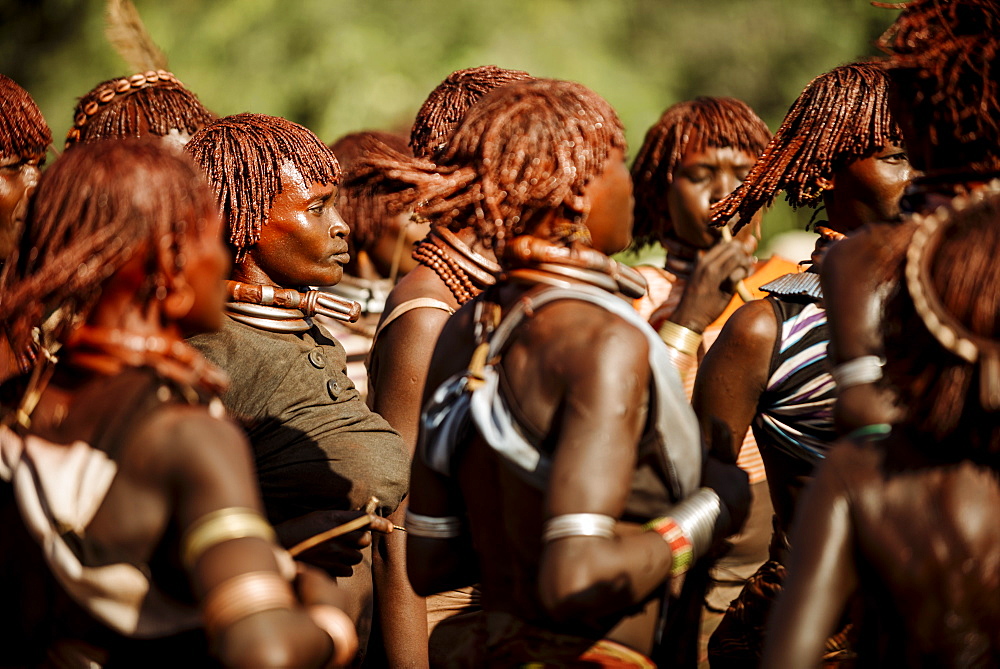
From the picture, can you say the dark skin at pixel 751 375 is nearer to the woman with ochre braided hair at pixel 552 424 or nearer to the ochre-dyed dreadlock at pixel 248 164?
the woman with ochre braided hair at pixel 552 424

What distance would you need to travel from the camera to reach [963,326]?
2.25 metres

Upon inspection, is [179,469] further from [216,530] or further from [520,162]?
[520,162]

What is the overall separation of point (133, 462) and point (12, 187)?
2.50m

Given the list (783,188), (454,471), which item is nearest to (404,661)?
(454,471)

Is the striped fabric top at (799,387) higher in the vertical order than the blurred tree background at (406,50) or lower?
lower

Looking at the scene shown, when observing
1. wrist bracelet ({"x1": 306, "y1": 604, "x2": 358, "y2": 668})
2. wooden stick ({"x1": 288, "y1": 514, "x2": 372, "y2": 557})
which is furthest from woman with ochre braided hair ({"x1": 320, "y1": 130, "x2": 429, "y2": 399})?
wrist bracelet ({"x1": 306, "y1": 604, "x2": 358, "y2": 668})

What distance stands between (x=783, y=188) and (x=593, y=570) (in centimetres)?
216

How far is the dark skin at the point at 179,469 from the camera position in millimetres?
2189

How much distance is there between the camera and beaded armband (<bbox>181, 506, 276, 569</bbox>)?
7.25 ft

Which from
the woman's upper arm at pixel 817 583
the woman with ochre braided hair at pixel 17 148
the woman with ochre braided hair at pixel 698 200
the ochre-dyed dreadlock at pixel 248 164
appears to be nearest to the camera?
the woman's upper arm at pixel 817 583

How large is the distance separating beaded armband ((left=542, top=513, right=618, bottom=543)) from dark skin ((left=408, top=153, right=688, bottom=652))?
0.04ft

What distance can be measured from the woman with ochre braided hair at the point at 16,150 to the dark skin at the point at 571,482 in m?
2.14

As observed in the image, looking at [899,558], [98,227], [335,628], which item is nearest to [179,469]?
[335,628]

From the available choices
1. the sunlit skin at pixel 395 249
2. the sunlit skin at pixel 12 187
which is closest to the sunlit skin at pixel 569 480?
the sunlit skin at pixel 12 187
